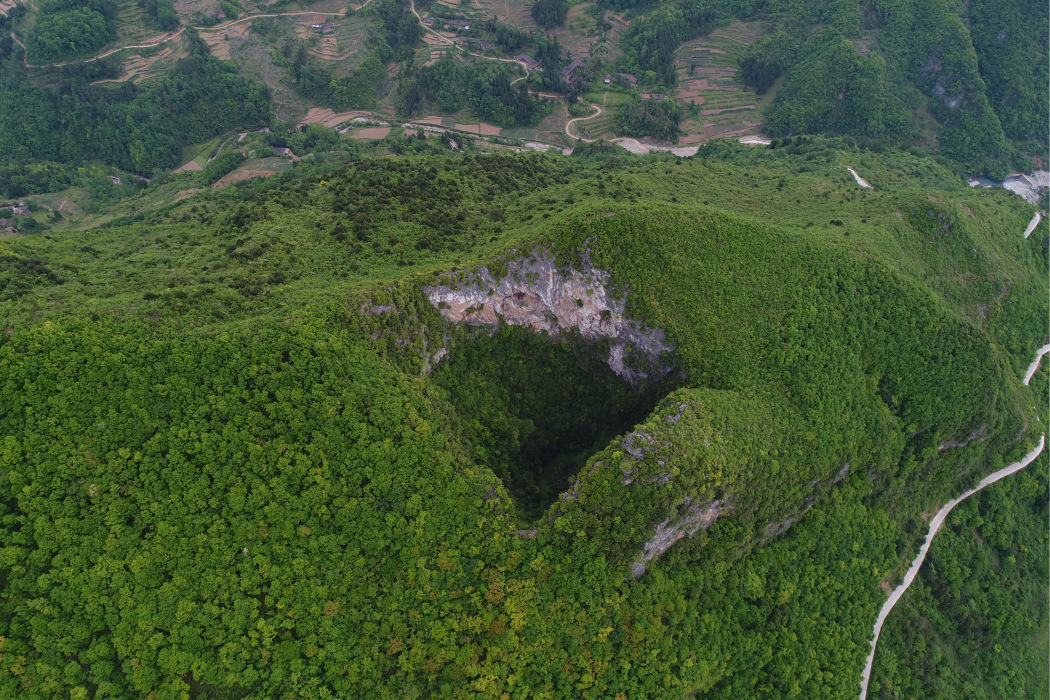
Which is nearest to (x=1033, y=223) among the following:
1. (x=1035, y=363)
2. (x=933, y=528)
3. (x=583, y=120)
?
(x=1035, y=363)

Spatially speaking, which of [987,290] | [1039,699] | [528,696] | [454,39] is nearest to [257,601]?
[528,696]

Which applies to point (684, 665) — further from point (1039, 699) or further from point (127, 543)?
point (1039, 699)

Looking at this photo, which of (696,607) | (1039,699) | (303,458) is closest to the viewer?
(303,458)

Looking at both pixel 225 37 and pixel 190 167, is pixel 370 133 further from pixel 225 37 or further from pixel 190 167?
pixel 225 37

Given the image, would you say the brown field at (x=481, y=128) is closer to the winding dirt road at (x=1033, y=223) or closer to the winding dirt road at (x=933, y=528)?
the winding dirt road at (x=1033, y=223)

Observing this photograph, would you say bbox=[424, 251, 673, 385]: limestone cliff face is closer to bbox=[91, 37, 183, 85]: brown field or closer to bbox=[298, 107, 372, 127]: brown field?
bbox=[298, 107, 372, 127]: brown field

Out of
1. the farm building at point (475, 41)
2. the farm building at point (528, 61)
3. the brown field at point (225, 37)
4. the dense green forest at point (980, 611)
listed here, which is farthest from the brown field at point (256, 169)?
the dense green forest at point (980, 611)

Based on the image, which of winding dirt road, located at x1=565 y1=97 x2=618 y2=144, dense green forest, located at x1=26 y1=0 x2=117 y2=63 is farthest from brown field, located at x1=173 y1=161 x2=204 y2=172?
winding dirt road, located at x1=565 y1=97 x2=618 y2=144
